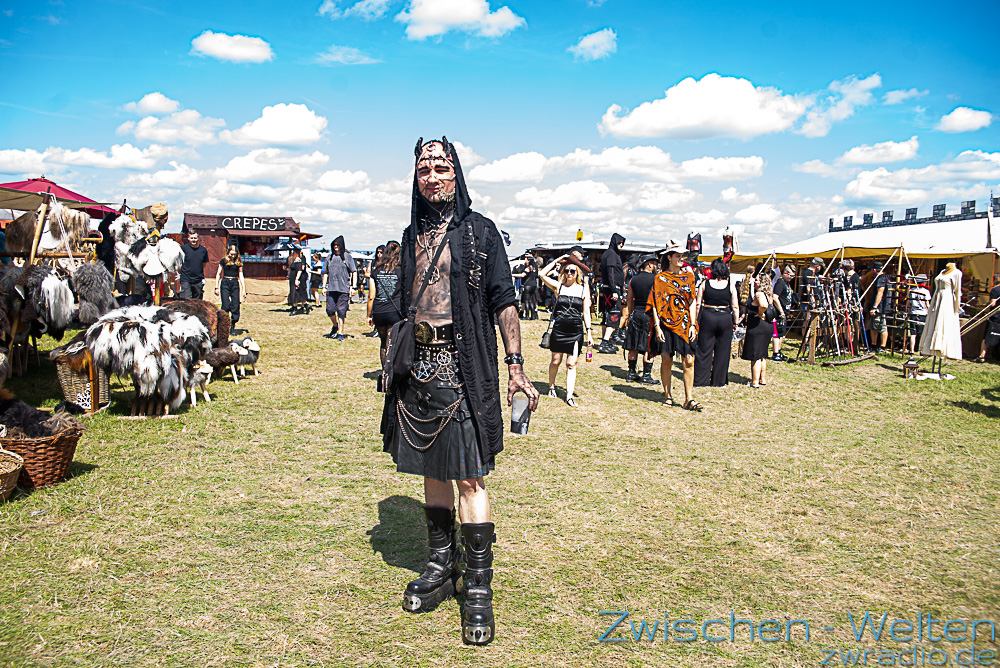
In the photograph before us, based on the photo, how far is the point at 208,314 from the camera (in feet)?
28.5

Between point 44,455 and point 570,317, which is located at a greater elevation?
point 570,317

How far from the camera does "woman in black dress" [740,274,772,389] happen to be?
9.83m

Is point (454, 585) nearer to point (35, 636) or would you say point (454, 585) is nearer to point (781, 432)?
point (35, 636)

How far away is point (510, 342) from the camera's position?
326 centimetres

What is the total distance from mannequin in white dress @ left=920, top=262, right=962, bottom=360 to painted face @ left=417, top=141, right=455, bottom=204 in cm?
1094

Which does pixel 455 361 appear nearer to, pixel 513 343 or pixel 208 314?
pixel 513 343

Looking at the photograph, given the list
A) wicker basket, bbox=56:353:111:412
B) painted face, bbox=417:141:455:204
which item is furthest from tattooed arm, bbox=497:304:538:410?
wicker basket, bbox=56:353:111:412

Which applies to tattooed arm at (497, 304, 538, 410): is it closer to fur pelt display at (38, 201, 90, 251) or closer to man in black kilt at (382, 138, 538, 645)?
man in black kilt at (382, 138, 538, 645)

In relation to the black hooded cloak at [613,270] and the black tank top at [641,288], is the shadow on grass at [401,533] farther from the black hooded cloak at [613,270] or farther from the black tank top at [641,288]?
the black hooded cloak at [613,270]

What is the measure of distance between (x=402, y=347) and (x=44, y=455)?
329 centimetres

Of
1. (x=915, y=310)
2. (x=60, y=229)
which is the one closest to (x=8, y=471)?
(x=60, y=229)

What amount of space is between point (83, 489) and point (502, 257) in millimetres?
3844

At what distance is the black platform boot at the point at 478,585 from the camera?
10.0ft

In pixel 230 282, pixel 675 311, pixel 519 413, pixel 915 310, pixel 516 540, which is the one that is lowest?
pixel 516 540
